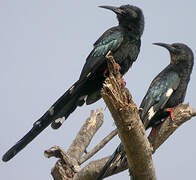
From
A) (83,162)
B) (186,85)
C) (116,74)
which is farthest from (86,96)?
(116,74)

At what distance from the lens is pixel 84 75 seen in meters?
6.28

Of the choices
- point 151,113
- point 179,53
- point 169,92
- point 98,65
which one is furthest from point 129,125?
point 179,53

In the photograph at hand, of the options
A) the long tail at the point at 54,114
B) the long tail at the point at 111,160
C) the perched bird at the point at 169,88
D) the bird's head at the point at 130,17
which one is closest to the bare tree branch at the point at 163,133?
the perched bird at the point at 169,88

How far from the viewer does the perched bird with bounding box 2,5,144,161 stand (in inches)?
240

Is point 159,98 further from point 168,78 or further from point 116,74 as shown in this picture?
point 116,74

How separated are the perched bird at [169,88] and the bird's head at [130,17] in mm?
488

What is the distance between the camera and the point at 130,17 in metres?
6.89

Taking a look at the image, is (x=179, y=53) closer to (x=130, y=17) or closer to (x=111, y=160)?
→ (x=130, y=17)

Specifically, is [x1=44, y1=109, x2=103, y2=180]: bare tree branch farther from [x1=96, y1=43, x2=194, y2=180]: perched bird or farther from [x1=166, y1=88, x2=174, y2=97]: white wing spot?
[x1=166, y1=88, x2=174, y2=97]: white wing spot

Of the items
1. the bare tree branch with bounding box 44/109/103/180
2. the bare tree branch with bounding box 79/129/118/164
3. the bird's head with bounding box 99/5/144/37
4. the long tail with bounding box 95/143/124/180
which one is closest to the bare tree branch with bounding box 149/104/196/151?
the long tail with bounding box 95/143/124/180

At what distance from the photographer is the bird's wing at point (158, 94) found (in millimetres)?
5834

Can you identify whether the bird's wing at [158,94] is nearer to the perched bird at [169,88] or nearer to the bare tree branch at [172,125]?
the perched bird at [169,88]

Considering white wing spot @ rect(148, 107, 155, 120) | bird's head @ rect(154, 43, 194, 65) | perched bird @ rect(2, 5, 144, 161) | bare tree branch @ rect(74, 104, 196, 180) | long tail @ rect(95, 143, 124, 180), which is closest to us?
long tail @ rect(95, 143, 124, 180)

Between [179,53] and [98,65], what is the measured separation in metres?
1.47
